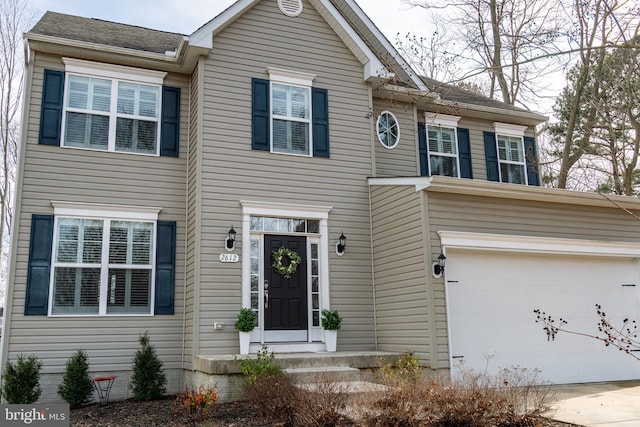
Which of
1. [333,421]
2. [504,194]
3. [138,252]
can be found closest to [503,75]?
[504,194]

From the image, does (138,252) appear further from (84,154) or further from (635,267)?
(635,267)

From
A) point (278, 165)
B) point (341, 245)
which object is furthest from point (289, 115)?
point (341, 245)

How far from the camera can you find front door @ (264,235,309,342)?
9656 mm

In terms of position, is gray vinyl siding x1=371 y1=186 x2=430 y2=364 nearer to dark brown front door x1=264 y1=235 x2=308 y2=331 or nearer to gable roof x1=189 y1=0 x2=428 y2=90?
dark brown front door x1=264 y1=235 x2=308 y2=331

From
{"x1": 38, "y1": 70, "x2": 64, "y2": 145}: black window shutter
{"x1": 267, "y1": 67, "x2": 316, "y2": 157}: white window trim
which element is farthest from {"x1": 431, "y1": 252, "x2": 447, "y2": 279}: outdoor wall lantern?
{"x1": 38, "y1": 70, "x2": 64, "y2": 145}: black window shutter

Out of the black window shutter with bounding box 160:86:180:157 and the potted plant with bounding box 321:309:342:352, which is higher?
the black window shutter with bounding box 160:86:180:157

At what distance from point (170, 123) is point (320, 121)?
9.05 feet

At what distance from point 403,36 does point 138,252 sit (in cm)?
554

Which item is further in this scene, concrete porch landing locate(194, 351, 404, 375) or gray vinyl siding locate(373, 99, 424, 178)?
gray vinyl siding locate(373, 99, 424, 178)

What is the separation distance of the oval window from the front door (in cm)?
316

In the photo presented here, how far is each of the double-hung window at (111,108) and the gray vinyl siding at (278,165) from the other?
1.14 meters

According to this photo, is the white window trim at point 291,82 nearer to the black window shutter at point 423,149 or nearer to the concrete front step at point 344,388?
the black window shutter at point 423,149

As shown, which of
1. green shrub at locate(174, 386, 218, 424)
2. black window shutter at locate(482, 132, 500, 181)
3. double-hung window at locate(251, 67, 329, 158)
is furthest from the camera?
black window shutter at locate(482, 132, 500, 181)

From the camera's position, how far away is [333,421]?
5820 millimetres
